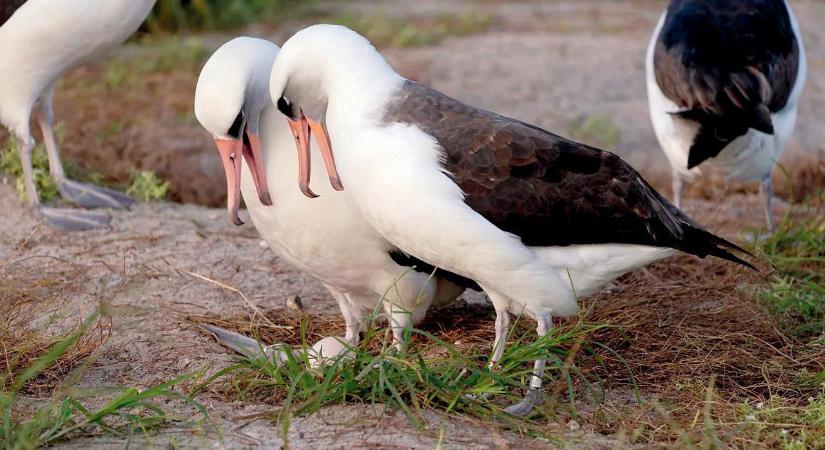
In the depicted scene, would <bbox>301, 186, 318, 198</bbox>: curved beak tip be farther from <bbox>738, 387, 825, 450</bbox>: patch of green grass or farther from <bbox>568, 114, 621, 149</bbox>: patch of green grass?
<bbox>568, 114, 621, 149</bbox>: patch of green grass

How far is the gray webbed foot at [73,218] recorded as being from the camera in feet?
19.9

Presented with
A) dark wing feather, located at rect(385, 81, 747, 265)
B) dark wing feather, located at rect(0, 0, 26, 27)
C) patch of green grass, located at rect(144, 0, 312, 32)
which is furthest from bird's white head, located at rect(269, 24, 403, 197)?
patch of green grass, located at rect(144, 0, 312, 32)

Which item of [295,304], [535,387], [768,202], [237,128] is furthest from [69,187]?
[768,202]

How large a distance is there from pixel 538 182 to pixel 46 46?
121 inches

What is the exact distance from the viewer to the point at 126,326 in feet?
15.7

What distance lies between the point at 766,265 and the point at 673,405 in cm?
169

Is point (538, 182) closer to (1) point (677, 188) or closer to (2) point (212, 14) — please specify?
(1) point (677, 188)

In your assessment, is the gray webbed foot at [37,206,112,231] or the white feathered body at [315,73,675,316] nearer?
the white feathered body at [315,73,675,316]

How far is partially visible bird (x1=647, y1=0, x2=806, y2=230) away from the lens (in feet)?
19.0

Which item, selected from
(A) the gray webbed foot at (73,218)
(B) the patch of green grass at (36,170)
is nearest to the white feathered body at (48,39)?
(B) the patch of green grass at (36,170)

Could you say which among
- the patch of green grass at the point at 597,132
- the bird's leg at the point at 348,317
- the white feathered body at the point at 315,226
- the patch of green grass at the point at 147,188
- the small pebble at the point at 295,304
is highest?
the white feathered body at the point at 315,226

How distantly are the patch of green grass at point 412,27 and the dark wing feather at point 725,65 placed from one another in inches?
144

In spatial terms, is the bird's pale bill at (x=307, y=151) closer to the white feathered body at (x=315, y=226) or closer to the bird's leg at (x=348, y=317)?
the white feathered body at (x=315, y=226)

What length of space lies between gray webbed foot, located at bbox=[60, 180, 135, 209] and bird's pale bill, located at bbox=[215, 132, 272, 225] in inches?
88.7
